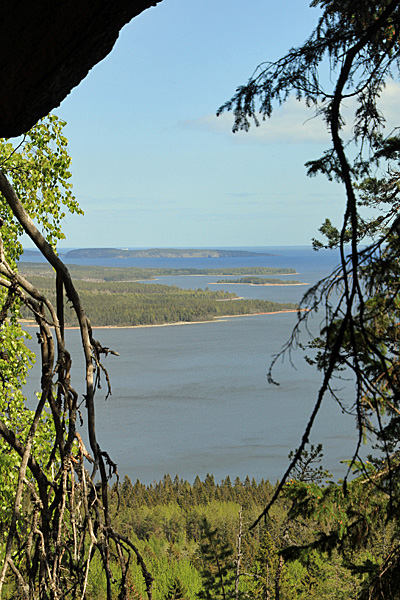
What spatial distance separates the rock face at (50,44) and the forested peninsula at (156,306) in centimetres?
6593

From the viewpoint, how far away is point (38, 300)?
1.68m

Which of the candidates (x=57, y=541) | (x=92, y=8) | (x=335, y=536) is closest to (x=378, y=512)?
(x=335, y=536)

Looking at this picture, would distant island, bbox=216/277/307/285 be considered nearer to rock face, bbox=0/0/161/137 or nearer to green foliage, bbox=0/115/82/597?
green foliage, bbox=0/115/82/597

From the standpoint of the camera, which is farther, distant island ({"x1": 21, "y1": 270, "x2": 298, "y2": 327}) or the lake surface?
distant island ({"x1": 21, "y1": 270, "x2": 298, "y2": 327})

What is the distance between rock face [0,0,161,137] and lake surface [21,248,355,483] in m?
26.2

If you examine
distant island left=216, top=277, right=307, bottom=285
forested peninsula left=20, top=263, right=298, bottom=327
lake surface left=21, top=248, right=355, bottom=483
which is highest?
distant island left=216, top=277, right=307, bottom=285

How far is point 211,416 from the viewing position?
36.0 m

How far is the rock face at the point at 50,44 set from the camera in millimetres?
1183

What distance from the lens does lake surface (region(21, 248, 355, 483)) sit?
Answer: 30.8m

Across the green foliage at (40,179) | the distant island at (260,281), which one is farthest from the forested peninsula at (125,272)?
the green foliage at (40,179)

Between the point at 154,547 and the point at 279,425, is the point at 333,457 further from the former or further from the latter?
the point at 154,547

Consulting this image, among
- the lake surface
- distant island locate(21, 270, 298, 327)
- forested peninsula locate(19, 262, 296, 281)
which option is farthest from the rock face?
forested peninsula locate(19, 262, 296, 281)

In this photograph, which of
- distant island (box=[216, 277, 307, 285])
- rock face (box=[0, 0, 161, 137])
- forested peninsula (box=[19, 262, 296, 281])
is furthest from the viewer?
forested peninsula (box=[19, 262, 296, 281])

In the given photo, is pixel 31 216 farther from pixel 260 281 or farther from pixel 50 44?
pixel 260 281
